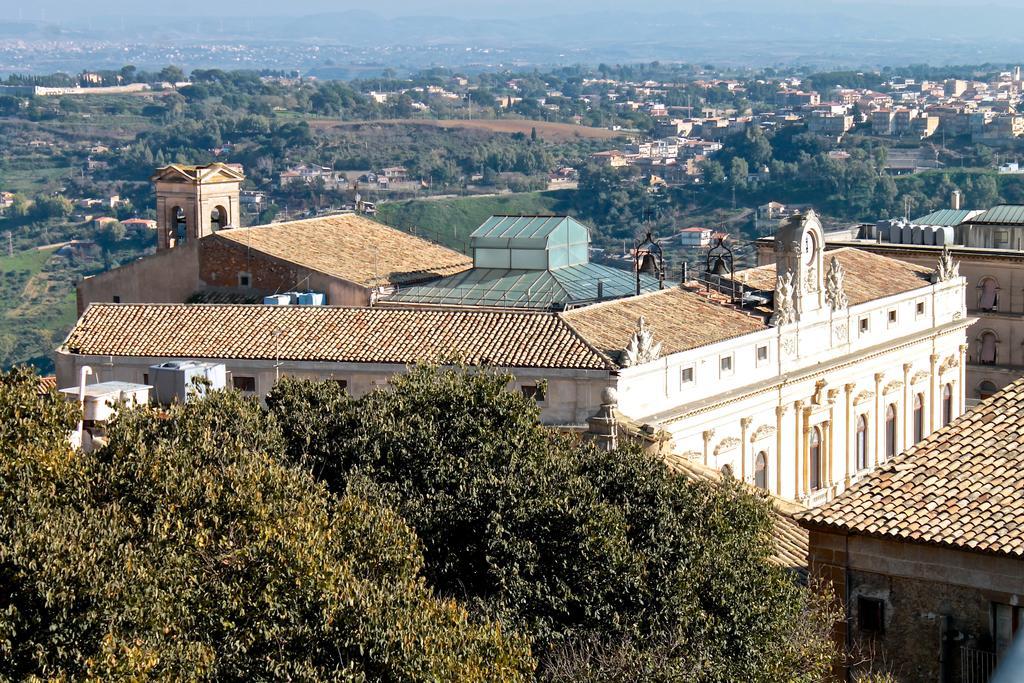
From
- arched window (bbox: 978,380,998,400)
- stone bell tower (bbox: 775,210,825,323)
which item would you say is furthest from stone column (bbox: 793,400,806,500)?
arched window (bbox: 978,380,998,400)

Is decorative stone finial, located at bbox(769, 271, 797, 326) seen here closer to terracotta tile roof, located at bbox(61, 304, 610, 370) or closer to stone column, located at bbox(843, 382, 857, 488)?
stone column, located at bbox(843, 382, 857, 488)

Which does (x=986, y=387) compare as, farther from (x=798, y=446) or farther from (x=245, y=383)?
(x=245, y=383)

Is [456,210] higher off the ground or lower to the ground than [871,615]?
lower

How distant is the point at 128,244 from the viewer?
7052 inches

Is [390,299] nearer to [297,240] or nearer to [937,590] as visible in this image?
[297,240]

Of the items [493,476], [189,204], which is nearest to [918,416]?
[189,204]

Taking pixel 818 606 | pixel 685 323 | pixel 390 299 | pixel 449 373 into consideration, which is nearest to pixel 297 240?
pixel 390 299

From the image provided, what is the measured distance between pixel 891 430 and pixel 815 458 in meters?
5.60

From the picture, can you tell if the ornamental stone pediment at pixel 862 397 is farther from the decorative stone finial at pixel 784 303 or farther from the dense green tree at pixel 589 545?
the dense green tree at pixel 589 545

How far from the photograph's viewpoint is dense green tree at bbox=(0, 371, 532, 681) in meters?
21.8

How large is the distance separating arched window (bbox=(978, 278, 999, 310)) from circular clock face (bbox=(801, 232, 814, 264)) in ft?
54.8

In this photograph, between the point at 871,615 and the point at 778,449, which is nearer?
the point at 871,615

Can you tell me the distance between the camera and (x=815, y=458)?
53.0m

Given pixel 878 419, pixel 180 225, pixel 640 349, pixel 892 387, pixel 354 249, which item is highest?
pixel 180 225
